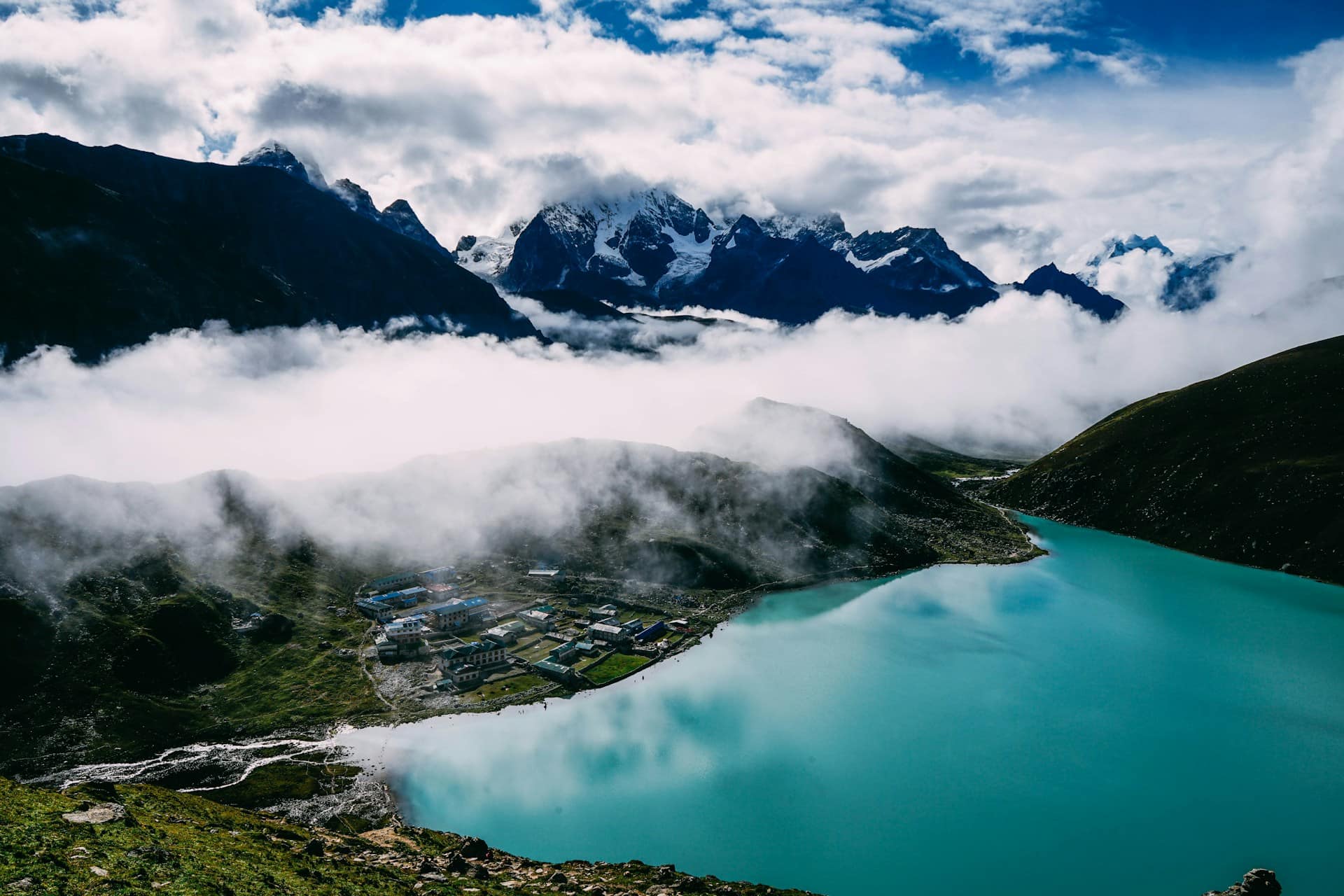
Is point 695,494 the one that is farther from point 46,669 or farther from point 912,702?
point 46,669

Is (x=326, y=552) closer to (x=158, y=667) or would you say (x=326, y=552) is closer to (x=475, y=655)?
(x=158, y=667)

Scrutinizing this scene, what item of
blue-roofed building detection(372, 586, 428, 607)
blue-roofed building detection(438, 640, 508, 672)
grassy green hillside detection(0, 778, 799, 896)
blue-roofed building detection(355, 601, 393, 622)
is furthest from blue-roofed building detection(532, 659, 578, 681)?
grassy green hillside detection(0, 778, 799, 896)

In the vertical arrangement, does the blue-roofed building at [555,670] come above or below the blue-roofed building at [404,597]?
below

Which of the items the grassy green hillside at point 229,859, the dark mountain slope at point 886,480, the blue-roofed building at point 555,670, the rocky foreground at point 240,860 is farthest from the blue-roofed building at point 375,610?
the dark mountain slope at point 886,480

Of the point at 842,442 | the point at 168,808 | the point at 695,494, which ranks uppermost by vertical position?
the point at 842,442

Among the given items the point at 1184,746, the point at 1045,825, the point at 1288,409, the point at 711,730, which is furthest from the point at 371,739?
the point at 1288,409

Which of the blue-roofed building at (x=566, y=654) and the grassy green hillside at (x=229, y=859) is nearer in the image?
the grassy green hillside at (x=229, y=859)

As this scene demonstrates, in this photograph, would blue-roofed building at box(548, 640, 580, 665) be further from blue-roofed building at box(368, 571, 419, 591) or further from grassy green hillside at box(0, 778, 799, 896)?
grassy green hillside at box(0, 778, 799, 896)

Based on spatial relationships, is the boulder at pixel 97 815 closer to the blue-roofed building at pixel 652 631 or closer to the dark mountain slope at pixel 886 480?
the blue-roofed building at pixel 652 631

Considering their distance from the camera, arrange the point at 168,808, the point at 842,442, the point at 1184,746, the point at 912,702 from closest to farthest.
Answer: the point at 168,808 < the point at 1184,746 < the point at 912,702 < the point at 842,442
